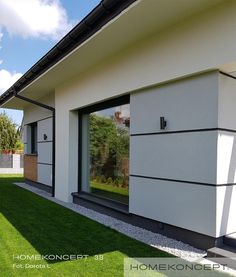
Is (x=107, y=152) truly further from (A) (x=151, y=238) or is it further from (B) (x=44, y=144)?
(B) (x=44, y=144)

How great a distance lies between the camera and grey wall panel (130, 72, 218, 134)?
14.3 ft

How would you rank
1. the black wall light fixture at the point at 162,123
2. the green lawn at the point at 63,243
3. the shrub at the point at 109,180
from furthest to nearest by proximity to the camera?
1. the shrub at the point at 109,180
2. the black wall light fixture at the point at 162,123
3. the green lawn at the point at 63,243

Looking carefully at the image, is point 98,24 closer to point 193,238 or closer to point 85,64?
point 85,64

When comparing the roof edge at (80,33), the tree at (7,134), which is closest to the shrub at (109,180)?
the roof edge at (80,33)

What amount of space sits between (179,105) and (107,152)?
2.89 metres

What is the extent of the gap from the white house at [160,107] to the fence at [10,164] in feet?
43.1

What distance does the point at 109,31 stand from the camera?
498cm

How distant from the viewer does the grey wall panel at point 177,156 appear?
4.35 m

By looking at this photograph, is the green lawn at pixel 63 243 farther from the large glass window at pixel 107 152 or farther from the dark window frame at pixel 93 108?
the dark window frame at pixel 93 108

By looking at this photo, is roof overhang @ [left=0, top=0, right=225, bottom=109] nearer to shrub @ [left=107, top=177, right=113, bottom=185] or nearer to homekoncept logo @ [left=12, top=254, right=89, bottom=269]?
shrub @ [left=107, top=177, right=113, bottom=185]

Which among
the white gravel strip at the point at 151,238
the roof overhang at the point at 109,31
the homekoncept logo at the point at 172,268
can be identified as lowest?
the homekoncept logo at the point at 172,268

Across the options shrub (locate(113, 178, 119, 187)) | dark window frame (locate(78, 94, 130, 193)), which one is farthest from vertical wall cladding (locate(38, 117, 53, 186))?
shrub (locate(113, 178, 119, 187))

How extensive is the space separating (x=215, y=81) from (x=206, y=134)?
746 mm

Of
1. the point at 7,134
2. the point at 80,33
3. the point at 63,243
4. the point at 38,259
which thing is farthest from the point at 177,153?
the point at 7,134
